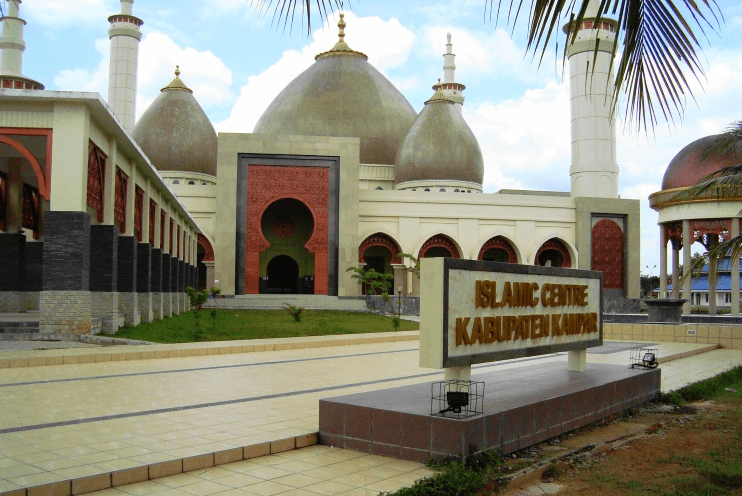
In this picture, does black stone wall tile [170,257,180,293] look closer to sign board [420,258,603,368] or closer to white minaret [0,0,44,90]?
white minaret [0,0,44,90]

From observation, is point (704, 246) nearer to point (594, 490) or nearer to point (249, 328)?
point (249, 328)

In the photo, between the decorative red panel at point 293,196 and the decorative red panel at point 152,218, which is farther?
the decorative red panel at point 293,196

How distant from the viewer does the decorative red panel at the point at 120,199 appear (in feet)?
55.8

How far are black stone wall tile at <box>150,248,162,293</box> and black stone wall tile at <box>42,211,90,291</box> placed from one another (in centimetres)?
770

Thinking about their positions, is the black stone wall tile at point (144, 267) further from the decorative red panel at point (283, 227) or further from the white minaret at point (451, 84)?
the white minaret at point (451, 84)

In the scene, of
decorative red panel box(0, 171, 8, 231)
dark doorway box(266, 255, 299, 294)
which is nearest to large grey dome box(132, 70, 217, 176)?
dark doorway box(266, 255, 299, 294)

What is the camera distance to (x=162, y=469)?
4.75 metres

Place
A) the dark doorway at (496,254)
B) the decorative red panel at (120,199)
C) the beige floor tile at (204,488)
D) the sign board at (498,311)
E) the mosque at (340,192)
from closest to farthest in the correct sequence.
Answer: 1. the beige floor tile at (204,488)
2. the sign board at (498,311)
3. the decorative red panel at (120,199)
4. the mosque at (340,192)
5. the dark doorway at (496,254)

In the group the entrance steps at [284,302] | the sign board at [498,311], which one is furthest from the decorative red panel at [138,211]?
the sign board at [498,311]

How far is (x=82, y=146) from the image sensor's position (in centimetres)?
1370

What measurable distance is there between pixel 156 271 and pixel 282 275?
16301mm

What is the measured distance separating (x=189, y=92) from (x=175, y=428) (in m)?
36.6

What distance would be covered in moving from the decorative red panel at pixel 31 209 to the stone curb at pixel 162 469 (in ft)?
57.5

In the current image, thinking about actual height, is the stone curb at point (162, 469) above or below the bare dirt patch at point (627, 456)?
above
